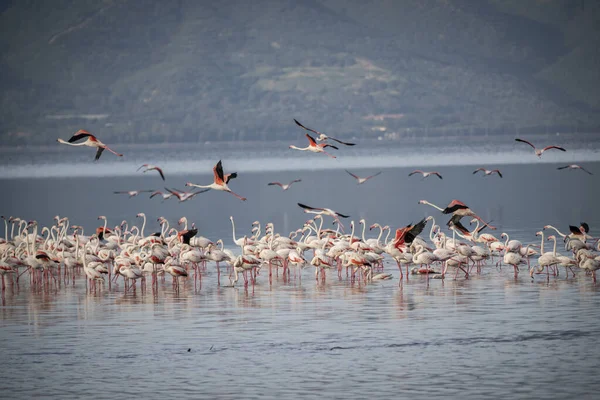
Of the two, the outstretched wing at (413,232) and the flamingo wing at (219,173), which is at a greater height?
the flamingo wing at (219,173)

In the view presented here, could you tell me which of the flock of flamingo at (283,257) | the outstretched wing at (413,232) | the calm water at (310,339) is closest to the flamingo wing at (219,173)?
the flock of flamingo at (283,257)

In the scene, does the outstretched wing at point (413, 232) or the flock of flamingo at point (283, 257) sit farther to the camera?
the flock of flamingo at point (283, 257)

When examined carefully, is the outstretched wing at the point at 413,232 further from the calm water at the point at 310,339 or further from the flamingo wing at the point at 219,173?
the flamingo wing at the point at 219,173

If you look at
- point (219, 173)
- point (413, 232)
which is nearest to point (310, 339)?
point (413, 232)

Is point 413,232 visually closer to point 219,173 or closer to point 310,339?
point 310,339

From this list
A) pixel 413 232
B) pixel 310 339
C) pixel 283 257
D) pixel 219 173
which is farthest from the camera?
pixel 219 173

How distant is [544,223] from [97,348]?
20.9 metres

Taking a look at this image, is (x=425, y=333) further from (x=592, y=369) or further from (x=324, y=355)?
(x=592, y=369)

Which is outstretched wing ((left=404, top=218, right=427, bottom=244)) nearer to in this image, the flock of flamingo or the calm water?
the flock of flamingo

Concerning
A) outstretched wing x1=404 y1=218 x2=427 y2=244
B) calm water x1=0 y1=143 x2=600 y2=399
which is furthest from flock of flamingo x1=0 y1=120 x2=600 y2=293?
calm water x1=0 y1=143 x2=600 y2=399

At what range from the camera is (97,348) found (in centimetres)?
1673

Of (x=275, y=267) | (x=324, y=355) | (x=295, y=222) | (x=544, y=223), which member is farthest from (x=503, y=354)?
(x=295, y=222)

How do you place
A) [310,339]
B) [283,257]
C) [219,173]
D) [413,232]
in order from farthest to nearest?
[219,173] → [283,257] → [413,232] → [310,339]

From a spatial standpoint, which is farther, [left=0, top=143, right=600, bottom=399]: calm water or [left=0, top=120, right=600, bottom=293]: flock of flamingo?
[left=0, top=120, right=600, bottom=293]: flock of flamingo
